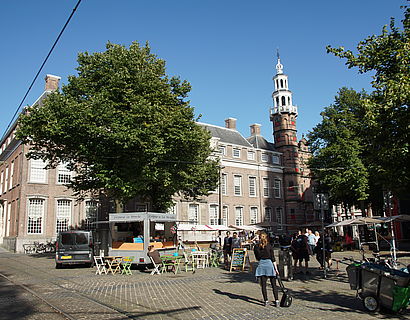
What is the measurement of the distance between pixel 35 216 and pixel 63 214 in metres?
2.37

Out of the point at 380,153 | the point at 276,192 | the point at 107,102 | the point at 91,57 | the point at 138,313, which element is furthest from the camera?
the point at 276,192

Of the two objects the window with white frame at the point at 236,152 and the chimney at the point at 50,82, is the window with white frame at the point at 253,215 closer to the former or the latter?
the window with white frame at the point at 236,152

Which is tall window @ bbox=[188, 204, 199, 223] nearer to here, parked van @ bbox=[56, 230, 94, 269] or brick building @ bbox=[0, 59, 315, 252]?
brick building @ bbox=[0, 59, 315, 252]

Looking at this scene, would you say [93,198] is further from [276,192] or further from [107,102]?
[276,192]

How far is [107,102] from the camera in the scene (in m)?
20.4

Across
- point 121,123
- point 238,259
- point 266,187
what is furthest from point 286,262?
point 266,187

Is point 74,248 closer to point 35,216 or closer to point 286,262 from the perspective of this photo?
point 286,262

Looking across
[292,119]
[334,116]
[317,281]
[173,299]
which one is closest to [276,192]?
[292,119]

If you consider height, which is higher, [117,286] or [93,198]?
[93,198]

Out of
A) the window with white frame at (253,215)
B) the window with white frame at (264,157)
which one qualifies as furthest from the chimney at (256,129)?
the window with white frame at (253,215)

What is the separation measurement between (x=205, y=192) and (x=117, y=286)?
18095mm

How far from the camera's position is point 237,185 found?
4672 centimetres

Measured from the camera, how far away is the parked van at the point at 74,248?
717 inches

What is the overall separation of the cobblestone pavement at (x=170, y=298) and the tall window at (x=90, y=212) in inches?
804
